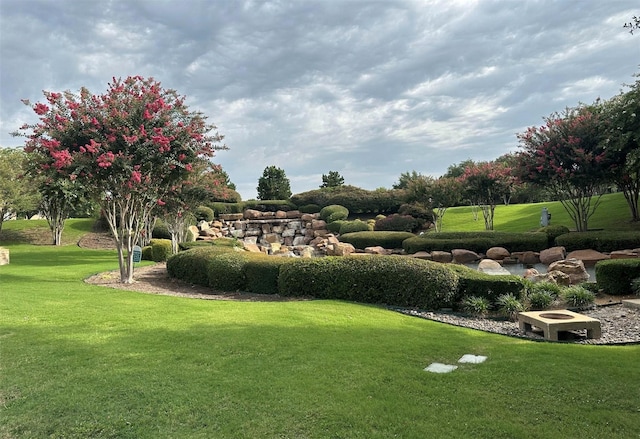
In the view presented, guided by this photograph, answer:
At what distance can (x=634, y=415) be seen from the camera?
11.1ft

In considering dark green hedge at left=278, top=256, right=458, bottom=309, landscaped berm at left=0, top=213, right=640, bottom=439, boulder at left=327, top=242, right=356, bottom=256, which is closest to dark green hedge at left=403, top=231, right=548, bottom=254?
boulder at left=327, top=242, right=356, bottom=256

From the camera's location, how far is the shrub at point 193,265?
11477 millimetres

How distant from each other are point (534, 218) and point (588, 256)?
13508mm

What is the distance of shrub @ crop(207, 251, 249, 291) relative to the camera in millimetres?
10586

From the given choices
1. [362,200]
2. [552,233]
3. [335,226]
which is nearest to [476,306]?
[552,233]

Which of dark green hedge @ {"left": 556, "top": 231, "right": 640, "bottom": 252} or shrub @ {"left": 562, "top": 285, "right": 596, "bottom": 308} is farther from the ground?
dark green hedge @ {"left": 556, "top": 231, "right": 640, "bottom": 252}

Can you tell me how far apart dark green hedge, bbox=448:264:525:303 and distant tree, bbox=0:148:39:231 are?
962 inches

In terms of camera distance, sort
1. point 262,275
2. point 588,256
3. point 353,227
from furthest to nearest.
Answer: point 353,227 → point 588,256 → point 262,275

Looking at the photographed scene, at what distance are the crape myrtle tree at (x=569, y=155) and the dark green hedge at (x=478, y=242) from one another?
126 inches

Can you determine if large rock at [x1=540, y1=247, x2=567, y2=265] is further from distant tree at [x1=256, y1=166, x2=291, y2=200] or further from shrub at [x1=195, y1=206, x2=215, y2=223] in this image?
distant tree at [x1=256, y1=166, x2=291, y2=200]

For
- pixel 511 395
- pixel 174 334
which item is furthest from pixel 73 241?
pixel 511 395

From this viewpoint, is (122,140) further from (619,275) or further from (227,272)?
(619,275)

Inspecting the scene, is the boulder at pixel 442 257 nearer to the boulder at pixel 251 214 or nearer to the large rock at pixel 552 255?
the large rock at pixel 552 255

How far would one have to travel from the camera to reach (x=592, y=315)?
8.30 meters
